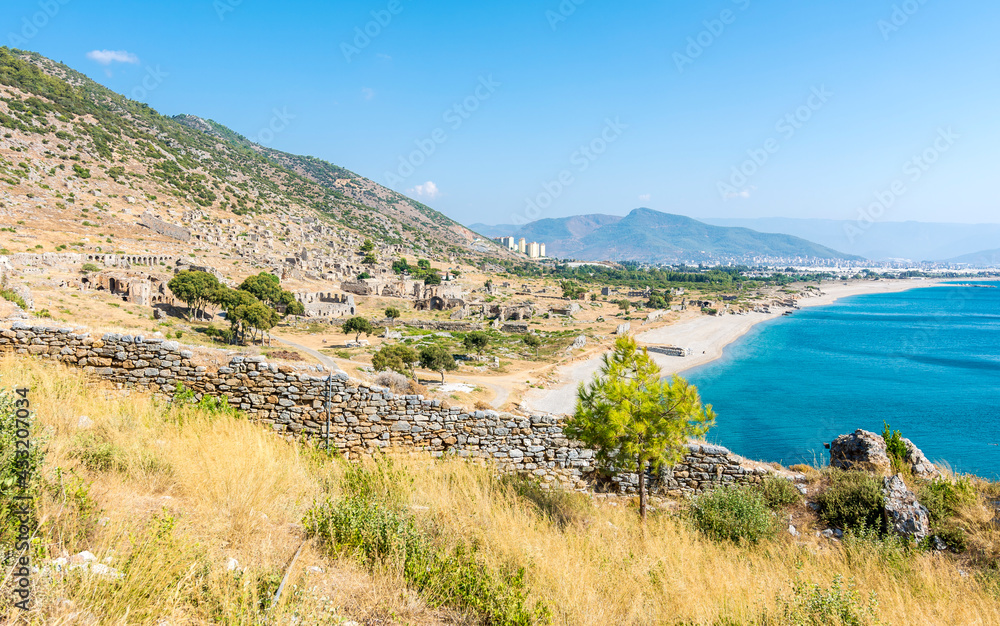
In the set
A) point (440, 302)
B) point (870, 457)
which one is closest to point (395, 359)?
point (870, 457)

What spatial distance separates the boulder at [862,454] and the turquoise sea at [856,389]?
115 centimetres

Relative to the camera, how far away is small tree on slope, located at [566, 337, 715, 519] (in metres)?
7.76

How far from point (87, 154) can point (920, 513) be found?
3330 inches

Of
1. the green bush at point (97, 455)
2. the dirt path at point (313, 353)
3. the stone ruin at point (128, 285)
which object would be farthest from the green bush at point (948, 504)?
the stone ruin at point (128, 285)

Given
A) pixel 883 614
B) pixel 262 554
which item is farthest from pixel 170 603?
pixel 883 614

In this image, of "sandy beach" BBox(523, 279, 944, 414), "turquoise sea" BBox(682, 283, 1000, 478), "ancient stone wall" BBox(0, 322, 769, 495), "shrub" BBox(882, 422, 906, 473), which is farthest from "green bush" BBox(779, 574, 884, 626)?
"sandy beach" BBox(523, 279, 944, 414)

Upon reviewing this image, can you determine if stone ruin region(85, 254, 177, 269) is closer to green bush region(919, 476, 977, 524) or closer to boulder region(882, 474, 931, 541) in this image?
boulder region(882, 474, 931, 541)

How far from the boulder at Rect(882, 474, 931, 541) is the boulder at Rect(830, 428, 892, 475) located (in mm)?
2576

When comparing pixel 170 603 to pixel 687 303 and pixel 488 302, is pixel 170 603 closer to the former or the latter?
pixel 488 302

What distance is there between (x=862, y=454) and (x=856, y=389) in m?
42.9

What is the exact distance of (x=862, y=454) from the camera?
A: 418 inches

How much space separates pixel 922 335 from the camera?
76.1 metres

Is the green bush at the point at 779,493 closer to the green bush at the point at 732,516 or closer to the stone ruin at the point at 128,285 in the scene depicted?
the green bush at the point at 732,516

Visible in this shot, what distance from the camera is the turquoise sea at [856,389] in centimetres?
3170
